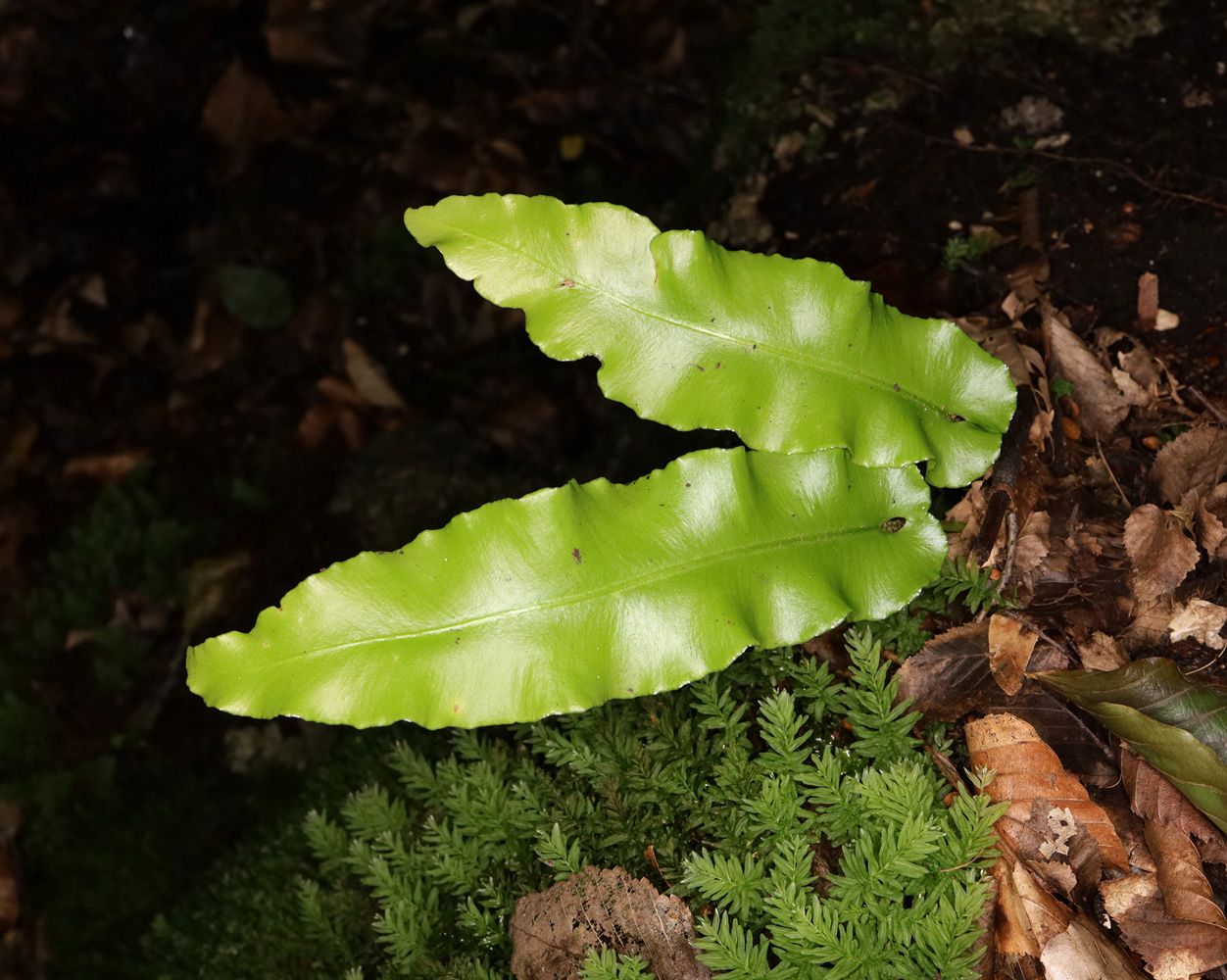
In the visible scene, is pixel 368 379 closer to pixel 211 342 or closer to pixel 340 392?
pixel 340 392

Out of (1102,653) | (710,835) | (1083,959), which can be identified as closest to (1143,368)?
(1102,653)

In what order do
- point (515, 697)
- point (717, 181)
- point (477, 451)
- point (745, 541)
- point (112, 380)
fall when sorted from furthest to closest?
point (112, 380), point (477, 451), point (717, 181), point (745, 541), point (515, 697)

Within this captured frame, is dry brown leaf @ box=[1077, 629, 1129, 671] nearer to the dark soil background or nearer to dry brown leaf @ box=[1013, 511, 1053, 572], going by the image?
dry brown leaf @ box=[1013, 511, 1053, 572]

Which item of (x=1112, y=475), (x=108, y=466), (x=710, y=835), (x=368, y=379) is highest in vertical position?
(x=1112, y=475)

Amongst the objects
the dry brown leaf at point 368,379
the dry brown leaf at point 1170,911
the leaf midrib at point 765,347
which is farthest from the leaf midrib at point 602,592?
the dry brown leaf at point 368,379

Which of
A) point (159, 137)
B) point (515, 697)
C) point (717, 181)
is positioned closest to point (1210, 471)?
point (515, 697)

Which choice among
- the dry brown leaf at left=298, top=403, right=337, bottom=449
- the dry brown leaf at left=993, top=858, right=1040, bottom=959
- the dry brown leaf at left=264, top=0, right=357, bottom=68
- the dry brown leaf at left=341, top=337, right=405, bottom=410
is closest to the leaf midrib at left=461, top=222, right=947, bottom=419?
the dry brown leaf at left=993, top=858, right=1040, bottom=959

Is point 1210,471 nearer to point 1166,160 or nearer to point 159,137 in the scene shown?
point 1166,160
